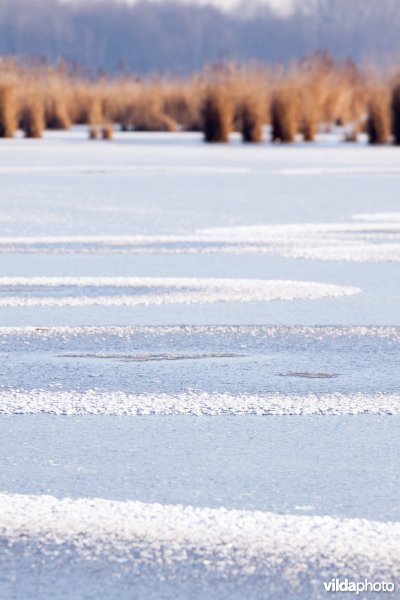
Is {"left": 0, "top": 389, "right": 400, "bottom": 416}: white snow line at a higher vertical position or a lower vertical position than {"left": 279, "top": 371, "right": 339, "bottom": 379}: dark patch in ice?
higher

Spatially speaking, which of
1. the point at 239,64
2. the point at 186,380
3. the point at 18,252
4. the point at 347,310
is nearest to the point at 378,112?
the point at 239,64

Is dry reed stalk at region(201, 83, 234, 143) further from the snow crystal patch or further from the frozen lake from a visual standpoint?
the snow crystal patch

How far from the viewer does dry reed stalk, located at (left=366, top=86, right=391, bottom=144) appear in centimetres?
2170

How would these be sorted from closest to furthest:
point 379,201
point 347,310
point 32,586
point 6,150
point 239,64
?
point 32,586
point 347,310
point 379,201
point 6,150
point 239,64

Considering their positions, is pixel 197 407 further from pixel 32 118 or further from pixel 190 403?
pixel 32 118

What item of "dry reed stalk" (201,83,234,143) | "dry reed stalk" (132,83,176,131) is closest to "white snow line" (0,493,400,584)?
"dry reed stalk" (201,83,234,143)

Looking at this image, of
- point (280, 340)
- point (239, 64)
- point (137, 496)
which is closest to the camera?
point (137, 496)

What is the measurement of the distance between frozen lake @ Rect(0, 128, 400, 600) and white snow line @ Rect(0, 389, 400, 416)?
12 millimetres

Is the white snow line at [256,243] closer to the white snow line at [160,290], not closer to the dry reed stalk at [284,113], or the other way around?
the white snow line at [160,290]

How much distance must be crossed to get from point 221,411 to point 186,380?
0.47 metres

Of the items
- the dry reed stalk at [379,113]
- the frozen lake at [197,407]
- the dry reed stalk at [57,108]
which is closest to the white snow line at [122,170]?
the frozen lake at [197,407]

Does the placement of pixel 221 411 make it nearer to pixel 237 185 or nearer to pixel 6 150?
pixel 237 185

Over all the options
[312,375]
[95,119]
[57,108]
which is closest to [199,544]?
[312,375]

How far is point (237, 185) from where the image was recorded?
13320mm
